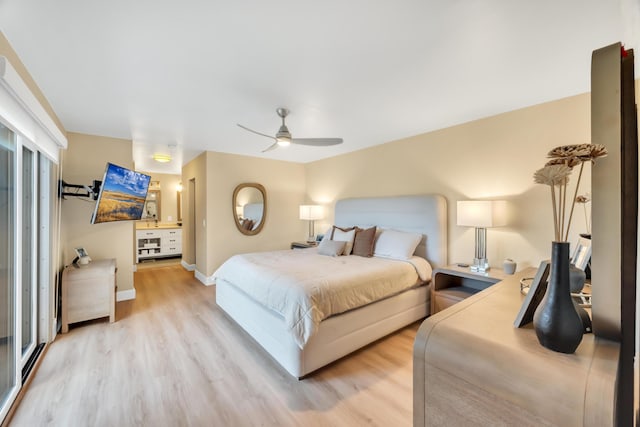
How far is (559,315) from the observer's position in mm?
845

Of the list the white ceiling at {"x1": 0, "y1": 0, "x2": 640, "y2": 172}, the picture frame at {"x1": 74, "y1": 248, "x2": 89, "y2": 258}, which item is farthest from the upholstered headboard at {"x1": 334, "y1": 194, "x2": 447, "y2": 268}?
the picture frame at {"x1": 74, "y1": 248, "x2": 89, "y2": 258}

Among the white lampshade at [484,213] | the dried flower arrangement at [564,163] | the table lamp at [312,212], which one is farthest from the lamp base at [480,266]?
the table lamp at [312,212]

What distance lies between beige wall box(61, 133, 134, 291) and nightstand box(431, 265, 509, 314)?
4.29 metres

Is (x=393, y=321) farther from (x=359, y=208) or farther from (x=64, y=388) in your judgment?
(x=64, y=388)

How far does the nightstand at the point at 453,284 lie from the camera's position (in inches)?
110

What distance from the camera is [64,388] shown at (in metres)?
2.03

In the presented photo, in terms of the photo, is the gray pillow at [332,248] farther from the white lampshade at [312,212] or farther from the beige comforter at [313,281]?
the white lampshade at [312,212]

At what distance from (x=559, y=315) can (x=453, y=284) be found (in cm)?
264

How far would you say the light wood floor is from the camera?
176 centimetres

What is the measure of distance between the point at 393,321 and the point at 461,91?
94.4 inches

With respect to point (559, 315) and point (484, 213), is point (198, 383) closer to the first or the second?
point (559, 315)

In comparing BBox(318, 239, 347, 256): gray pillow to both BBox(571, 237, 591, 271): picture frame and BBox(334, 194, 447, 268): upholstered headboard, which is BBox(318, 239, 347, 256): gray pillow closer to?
BBox(334, 194, 447, 268): upholstered headboard

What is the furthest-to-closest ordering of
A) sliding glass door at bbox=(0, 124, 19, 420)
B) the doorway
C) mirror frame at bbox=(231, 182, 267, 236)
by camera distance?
the doorway, mirror frame at bbox=(231, 182, 267, 236), sliding glass door at bbox=(0, 124, 19, 420)

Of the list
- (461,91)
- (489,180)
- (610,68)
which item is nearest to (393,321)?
(489,180)
